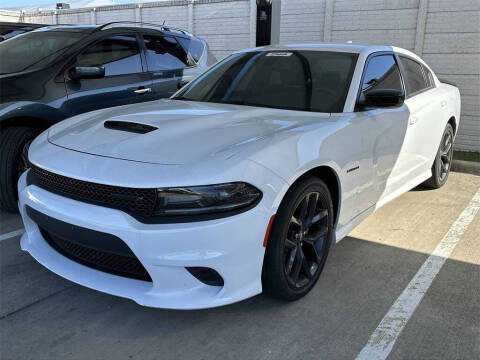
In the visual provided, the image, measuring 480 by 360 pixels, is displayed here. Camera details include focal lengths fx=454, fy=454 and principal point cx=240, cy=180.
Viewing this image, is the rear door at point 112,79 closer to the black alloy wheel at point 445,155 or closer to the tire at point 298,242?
the tire at point 298,242

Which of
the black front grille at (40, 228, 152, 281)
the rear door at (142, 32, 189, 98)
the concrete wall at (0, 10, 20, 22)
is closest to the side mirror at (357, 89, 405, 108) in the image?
the black front grille at (40, 228, 152, 281)

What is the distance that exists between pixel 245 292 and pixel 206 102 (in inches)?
71.1

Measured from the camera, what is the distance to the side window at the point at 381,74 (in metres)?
3.63

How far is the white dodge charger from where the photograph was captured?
7.48 ft

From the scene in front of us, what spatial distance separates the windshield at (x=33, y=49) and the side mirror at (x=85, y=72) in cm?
28

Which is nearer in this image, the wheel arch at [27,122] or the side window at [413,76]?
the wheel arch at [27,122]

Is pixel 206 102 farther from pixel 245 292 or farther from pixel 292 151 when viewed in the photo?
pixel 245 292

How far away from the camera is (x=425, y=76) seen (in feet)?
16.0

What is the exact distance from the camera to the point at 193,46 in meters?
6.14

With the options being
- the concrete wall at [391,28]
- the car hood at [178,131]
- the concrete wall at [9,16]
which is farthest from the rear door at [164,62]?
the concrete wall at [9,16]

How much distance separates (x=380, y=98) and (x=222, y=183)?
1613mm

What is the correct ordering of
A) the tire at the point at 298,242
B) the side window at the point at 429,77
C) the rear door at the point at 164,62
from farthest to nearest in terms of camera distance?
the rear door at the point at 164,62, the side window at the point at 429,77, the tire at the point at 298,242

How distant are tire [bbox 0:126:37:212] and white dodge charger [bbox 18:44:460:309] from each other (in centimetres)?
108

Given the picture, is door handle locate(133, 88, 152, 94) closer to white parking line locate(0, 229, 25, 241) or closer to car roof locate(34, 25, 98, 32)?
car roof locate(34, 25, 98, 32)
